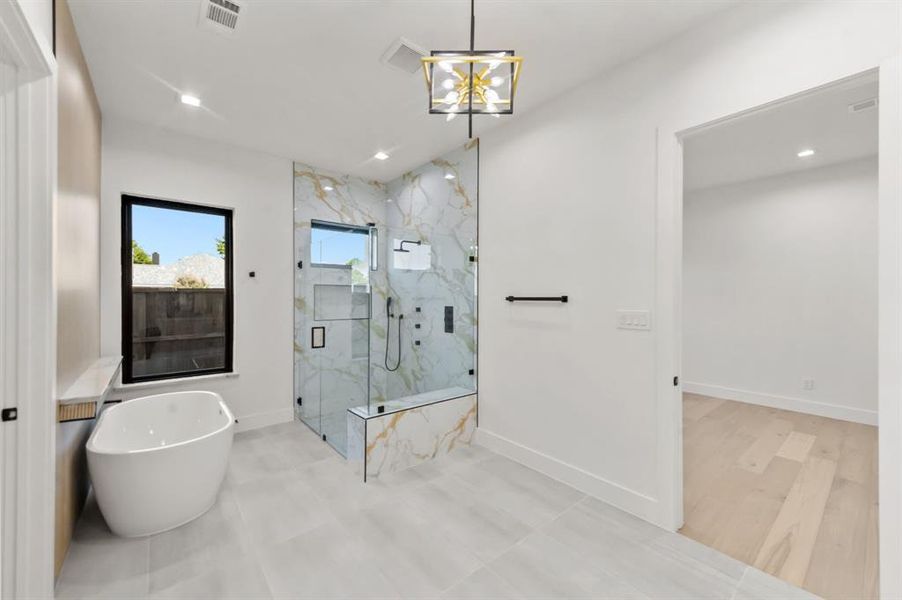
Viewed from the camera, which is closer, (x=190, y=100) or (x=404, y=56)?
(x=404, y=56)

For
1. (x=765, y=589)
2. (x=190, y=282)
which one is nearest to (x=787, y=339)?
(x=765, y=589)

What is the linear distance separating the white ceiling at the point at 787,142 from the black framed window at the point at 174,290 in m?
3.84

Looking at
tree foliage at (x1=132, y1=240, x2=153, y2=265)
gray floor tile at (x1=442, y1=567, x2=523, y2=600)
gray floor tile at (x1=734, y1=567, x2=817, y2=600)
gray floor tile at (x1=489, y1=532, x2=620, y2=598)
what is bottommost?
gray floor tile at (x1=442, y1=567, x2=523, y2=600)

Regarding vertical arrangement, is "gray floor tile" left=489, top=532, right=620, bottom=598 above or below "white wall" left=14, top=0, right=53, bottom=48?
below

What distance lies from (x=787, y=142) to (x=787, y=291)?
1.71 meters

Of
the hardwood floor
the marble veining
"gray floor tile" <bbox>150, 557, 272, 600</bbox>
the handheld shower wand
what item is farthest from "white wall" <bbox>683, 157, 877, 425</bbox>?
"gray floor tile" <bbox>150, 557, 272, 600</bbox>

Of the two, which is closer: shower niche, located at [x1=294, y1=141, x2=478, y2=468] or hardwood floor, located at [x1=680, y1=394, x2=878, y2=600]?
hardwood floor, located at [x1=680, y1=394, x2=878, y2=600]

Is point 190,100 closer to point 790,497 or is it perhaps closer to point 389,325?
point 389,325

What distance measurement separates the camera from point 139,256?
10.3 feet

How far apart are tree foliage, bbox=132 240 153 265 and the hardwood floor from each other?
4272 mm

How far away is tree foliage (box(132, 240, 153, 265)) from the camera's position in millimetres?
3124

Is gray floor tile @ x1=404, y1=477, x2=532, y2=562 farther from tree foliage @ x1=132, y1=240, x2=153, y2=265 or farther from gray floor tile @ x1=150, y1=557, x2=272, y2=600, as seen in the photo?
tree foliage @ x1=132, y1=240, x2=153, y2=265

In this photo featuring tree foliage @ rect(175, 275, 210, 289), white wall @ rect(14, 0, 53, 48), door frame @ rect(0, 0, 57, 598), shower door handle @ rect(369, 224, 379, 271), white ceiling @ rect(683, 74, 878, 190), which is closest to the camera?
white wall @ rect(14, 0, 53, 48)

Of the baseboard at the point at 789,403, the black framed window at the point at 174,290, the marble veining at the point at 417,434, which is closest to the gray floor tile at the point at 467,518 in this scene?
the marble veining at the point at 417,434
